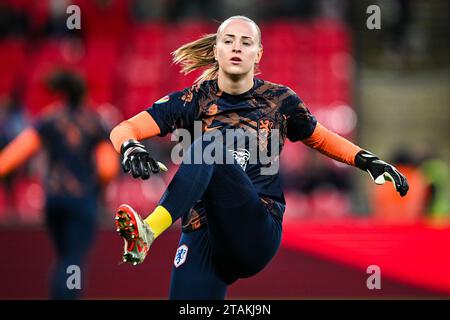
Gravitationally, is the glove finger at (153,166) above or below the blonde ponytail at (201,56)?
below

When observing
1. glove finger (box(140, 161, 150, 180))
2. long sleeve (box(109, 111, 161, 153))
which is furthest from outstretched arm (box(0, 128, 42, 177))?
glove finger (box(140, 161, 150, 180))

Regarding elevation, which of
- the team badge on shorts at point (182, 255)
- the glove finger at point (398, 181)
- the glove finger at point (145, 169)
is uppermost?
the glove finger at point (145, 169)

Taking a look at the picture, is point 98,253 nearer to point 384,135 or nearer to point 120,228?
point 120,228

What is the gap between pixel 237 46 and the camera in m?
4.46

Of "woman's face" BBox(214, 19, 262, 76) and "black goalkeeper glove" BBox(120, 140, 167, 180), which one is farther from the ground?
"woman's face" BBox(214, 19, 262, 76)

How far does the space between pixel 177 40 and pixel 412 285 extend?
627cm

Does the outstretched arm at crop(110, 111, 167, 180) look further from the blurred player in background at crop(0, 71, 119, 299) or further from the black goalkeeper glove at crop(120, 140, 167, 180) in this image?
the blurred player in background at crop(0, 71, 119, 299)

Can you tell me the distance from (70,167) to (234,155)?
9.04 ft

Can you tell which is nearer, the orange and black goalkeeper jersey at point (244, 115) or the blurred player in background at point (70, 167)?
the orange and black goalkeeper jersey at point (244, 115)

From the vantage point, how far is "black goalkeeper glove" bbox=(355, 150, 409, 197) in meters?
4.52

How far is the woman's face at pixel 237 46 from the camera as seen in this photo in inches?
176

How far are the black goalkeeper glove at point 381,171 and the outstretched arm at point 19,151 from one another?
9.35 feet

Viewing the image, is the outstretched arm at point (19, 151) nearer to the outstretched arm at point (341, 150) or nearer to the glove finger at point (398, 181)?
the outstretched arm at point (341, 150)

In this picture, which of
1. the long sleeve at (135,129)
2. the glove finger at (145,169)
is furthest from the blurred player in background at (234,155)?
the glove finger at (145,169)
